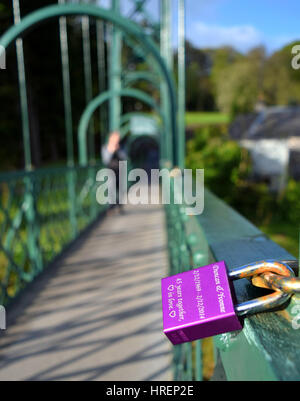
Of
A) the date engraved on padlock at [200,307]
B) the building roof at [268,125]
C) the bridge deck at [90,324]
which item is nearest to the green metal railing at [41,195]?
the bridge deck at [90,324]

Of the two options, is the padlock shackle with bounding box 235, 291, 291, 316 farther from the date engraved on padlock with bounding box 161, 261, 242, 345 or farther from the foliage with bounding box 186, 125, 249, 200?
the foliage with bounding box 186, 125, 249, 200

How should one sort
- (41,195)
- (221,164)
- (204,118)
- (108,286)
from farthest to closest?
1. (204,118)
2. (221,164)
3. (41,195)
4. (108,286)

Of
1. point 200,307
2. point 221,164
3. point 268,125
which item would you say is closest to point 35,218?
point 200,307

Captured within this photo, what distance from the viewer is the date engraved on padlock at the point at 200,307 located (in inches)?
22.0

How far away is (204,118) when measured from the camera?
44375mm

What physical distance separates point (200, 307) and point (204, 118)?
45.0 metres

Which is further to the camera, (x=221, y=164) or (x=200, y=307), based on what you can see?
(x=221, y=164)

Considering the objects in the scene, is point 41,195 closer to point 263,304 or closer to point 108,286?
point 108,286

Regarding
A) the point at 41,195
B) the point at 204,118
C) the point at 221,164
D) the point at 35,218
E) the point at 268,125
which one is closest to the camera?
the point at 35,218

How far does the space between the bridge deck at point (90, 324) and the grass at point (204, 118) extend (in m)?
36.4

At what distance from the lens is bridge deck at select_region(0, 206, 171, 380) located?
2.12m

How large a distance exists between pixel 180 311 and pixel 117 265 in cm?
346

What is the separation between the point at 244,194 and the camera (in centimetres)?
3042

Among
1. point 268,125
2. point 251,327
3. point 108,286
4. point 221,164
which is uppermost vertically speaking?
point 251,327
